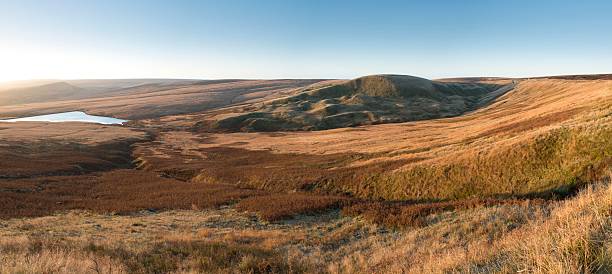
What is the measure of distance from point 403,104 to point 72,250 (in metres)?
156

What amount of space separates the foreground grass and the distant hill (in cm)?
10812

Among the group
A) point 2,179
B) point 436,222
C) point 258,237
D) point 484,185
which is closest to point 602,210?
point 436,222

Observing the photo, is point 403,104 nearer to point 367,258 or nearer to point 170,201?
point 170,201

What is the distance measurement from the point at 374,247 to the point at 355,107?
5334 inches

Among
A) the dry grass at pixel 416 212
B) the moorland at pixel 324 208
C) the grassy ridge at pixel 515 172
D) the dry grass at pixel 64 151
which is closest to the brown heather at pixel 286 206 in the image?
the moorland at pixel 324 208

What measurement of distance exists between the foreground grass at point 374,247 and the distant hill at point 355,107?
10812 cm

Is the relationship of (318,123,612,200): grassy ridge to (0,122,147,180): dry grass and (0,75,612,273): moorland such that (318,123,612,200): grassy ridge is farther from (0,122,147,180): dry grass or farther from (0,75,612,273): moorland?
(0,122,147,180): dry grass

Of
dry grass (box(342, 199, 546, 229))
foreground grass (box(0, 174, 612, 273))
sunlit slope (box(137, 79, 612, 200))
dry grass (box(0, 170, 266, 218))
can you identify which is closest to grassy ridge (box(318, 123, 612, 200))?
sunlit slope (box(137, 79, 612, 200))

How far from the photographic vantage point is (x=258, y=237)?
18.2 metres

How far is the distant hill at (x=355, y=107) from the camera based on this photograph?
132125 millimetres

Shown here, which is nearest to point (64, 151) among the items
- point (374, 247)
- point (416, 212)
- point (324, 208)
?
point (324, 208)

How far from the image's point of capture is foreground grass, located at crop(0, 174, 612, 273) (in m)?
6.47

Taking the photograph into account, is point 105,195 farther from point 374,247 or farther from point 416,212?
point 374,247

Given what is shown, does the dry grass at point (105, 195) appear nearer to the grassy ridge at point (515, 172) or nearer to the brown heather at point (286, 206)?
the brown heather at point (286, 206)
